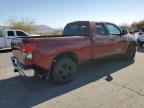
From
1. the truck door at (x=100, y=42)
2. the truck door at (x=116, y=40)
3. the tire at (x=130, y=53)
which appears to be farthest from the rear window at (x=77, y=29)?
the tire at (x=130, y=53)

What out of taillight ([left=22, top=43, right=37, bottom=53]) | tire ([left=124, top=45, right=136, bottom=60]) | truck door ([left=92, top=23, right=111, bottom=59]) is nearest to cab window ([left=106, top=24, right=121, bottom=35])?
truck door ([left=92, top=23, right=111, bottom=59])

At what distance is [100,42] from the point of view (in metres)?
6.03

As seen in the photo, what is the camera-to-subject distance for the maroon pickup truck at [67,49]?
4453mm

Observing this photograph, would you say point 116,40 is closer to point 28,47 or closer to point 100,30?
point 100,30

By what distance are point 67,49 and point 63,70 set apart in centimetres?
61

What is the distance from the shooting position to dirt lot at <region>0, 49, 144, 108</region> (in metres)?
3.91

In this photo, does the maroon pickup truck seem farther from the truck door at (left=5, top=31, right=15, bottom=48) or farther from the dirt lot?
the truck door at (left=5, top=31, right=15, bottom=48)

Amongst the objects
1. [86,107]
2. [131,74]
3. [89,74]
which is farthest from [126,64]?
[86,107]

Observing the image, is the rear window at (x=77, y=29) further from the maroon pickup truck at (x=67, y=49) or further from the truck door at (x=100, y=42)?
the truck door at (x=100, y=42)

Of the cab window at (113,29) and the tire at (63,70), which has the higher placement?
the cab window at (113,29)

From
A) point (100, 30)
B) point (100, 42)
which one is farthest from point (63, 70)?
point (100, 30)

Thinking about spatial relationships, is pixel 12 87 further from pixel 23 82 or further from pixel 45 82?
pixel 45 82

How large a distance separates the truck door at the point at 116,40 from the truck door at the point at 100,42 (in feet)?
0.88

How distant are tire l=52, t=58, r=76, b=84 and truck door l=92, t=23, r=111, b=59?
41.2 inches
